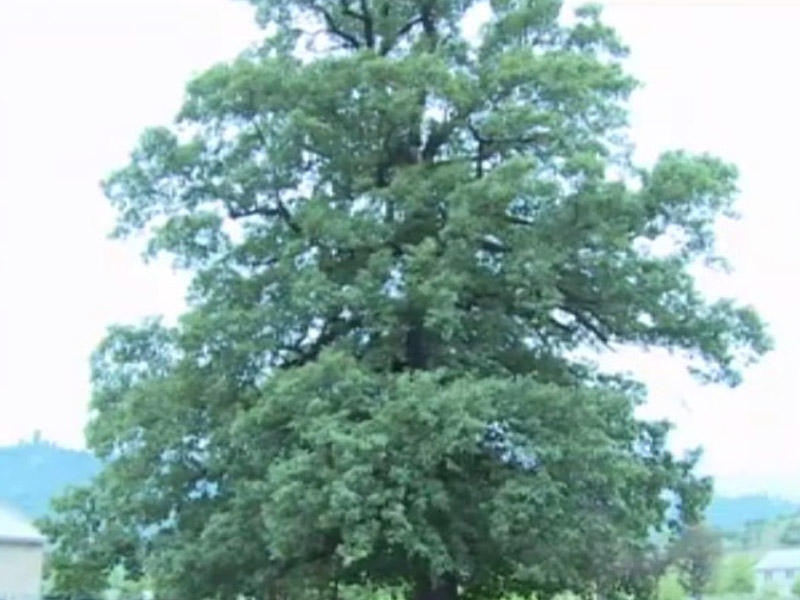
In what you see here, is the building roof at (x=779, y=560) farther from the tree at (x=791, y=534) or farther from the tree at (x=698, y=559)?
the tree at (x=698, y=559)

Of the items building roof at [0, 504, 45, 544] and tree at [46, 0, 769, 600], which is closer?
tree at [46, 0, 769, 600]

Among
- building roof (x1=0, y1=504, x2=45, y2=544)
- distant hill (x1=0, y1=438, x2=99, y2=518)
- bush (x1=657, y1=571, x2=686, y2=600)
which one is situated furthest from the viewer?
distant hill (x1=0, y1=438, x2=99, y2=518)

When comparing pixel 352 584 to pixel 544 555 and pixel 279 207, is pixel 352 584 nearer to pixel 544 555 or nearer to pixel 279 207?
pixel 544 555

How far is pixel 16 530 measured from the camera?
17500 mm

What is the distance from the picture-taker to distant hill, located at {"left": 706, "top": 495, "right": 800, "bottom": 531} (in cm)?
1797

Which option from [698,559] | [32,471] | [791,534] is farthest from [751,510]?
[32,471]

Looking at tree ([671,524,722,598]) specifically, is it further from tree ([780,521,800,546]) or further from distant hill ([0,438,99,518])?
distant hill ([0,438,99,518])

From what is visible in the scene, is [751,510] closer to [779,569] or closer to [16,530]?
[779,569]

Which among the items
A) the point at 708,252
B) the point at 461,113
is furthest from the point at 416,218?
the point at 708,252

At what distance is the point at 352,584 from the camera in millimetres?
11328

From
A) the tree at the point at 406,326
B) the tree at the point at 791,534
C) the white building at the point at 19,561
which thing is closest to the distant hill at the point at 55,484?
the tree at the point at 791,534

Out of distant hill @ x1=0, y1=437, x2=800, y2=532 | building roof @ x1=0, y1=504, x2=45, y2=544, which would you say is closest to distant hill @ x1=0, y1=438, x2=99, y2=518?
distant hill @ x1=0, y1=437, x2=800, y2=532

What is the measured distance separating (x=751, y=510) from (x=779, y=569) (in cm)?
188

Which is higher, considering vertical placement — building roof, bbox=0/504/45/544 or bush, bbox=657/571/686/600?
building roof, bbox=0/504/45/544
